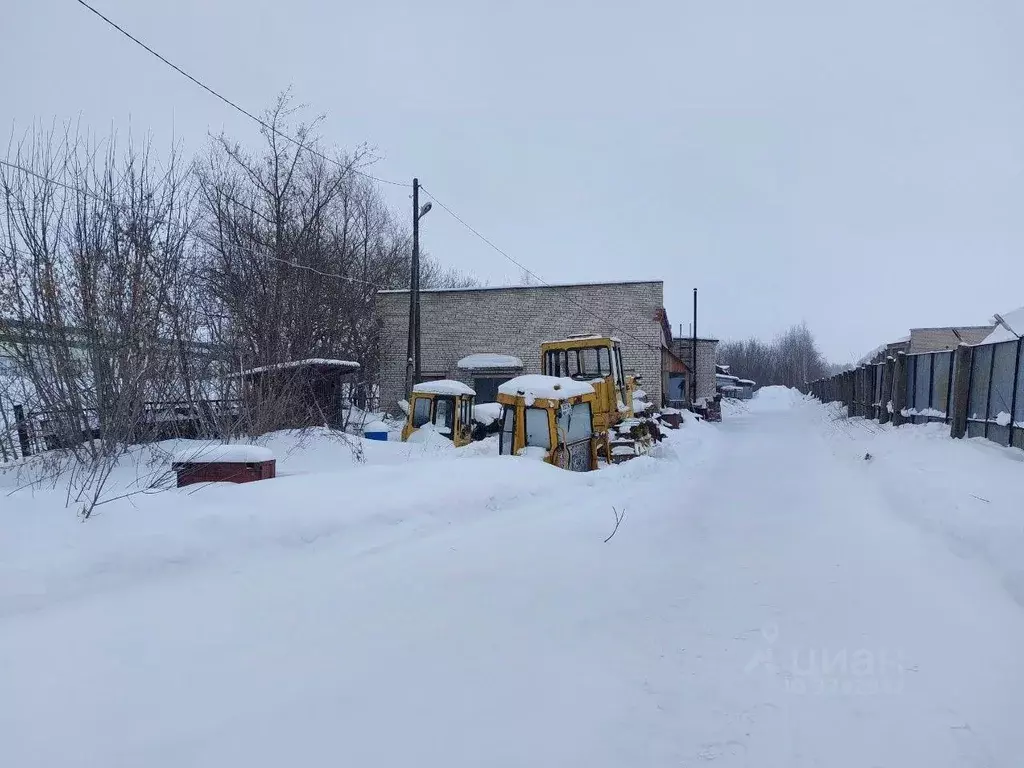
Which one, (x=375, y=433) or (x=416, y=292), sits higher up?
(x=416, y=292)

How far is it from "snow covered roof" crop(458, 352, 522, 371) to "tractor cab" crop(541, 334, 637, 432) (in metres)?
11.7

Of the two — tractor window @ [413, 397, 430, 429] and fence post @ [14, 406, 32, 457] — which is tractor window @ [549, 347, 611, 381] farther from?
fence post @ [14, 406, 32, 457]

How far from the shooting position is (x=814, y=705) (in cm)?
304

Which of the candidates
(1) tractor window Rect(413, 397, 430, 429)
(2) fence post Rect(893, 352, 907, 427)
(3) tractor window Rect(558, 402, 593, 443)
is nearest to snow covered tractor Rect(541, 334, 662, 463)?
(3) tractor window Rect(558, 402, 593, 443)

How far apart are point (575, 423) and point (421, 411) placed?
20.5 feet

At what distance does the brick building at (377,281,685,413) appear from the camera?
2727cm

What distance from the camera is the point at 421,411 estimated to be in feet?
55.4

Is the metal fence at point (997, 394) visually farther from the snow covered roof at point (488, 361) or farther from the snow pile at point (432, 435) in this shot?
the snow covered roof at point (488, 361)

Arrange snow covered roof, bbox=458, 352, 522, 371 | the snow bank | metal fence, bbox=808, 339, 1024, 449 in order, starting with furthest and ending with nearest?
snow covered roof, bbox=458, 352, 522, 371 → metal fence, bbox=808, 339, 1024, 449 → the snow bank

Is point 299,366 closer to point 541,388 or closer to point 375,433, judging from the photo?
point 375,433

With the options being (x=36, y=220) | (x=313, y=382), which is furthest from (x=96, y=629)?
(x=313, y=382)

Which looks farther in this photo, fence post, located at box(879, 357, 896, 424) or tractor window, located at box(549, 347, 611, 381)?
fence post, located at box(879, 357, 896, 424)

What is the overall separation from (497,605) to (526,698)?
129 cm

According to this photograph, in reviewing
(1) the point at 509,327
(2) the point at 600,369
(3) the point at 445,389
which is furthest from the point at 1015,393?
(1) the point at 509,327
